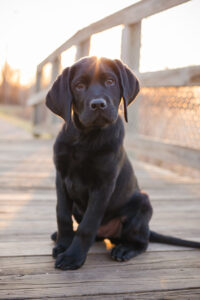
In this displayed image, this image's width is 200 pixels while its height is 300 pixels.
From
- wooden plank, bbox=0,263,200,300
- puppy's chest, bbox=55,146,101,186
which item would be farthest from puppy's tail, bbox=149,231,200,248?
puppy's chest, bbox=55,146,101,186

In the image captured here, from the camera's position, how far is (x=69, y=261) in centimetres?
183

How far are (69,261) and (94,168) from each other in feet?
1.62

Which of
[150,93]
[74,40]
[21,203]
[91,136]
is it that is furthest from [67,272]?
[74,40]

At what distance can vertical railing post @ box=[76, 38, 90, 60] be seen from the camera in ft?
18.9

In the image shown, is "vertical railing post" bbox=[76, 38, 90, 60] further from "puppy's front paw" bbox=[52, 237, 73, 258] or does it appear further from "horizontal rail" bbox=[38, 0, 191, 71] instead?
"puppy's front paw" bbox=[52, 237, 73, 258]

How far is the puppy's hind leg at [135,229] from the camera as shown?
6.73 feet

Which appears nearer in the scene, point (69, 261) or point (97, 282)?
point (97, 282)

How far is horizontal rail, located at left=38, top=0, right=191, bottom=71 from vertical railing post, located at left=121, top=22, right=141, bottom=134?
0.11 m

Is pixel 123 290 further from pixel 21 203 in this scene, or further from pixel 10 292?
pixel 21 203

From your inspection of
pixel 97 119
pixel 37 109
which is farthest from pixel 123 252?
pixel 37 109

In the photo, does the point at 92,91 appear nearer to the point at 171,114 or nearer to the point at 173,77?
the point at 173,77

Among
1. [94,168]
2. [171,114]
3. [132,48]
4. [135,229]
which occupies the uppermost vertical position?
[132,48]

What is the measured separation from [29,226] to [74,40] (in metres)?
4.44

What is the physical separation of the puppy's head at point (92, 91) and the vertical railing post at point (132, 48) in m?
2.41
